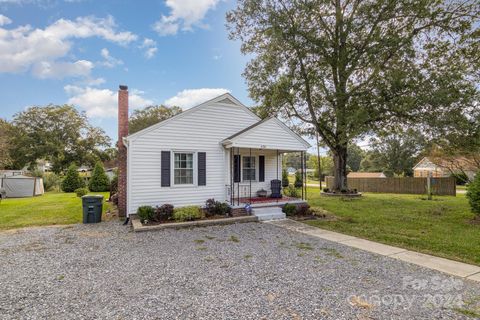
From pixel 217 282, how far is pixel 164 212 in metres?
4.96

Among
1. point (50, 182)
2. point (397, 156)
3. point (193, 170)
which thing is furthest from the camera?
point (397, 156)

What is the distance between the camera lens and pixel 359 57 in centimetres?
1594

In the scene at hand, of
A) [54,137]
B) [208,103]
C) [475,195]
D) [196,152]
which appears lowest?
[475,195]

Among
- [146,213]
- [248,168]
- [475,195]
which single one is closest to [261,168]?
[248,168]

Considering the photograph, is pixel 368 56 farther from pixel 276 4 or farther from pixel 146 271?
pixel 146 271

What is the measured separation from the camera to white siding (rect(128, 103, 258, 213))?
8.84 metres

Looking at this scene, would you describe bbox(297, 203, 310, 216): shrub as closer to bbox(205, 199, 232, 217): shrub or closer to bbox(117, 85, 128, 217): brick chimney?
bbox(205, 199, 232, 217): shrub

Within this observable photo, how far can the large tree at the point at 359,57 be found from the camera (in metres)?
14.4

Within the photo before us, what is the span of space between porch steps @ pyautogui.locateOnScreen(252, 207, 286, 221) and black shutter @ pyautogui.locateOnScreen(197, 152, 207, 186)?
2.31 meters

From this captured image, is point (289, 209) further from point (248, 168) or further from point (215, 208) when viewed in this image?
point (215, 208)

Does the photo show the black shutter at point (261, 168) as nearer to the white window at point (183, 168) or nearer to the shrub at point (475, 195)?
the white window at point (183, 168)

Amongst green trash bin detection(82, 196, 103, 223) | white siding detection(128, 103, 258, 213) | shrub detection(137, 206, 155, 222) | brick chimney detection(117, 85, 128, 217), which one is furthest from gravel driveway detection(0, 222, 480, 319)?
brick chimney detection(117, 85, 128, 217)

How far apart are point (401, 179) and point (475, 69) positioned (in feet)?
31.8

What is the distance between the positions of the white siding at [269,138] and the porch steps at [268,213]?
8.21 ft
